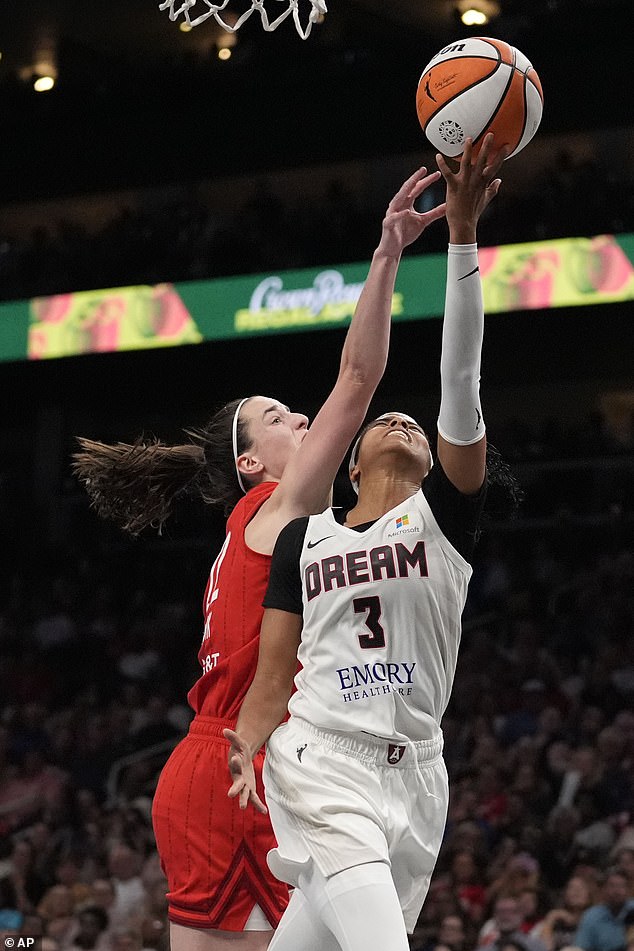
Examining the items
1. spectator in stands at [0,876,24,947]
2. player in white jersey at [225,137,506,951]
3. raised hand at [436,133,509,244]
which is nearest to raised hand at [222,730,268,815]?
player in white jersey at [225,137,506,951]

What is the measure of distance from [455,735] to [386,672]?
7.59 metres

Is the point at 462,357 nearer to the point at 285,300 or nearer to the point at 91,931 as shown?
the point at 91,931

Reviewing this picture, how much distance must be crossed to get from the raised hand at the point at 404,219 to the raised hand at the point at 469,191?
18.3 inches

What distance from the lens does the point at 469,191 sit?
3049 mm

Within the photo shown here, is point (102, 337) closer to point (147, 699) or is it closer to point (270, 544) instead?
point (147, 699)

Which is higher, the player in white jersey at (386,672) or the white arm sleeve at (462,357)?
the white arm sleeve at (462,357)

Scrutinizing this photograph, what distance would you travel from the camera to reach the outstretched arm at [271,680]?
3266 mm

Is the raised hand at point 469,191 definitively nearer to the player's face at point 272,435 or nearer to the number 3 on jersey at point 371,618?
the number 3 on jersey at point 371,618

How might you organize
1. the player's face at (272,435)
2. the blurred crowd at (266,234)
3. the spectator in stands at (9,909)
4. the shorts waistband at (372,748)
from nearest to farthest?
the shorts waistband at (372,748) < the player's face at (272,435) < the spectator in stands at (9,909) < the blurred crowd at (266,234)

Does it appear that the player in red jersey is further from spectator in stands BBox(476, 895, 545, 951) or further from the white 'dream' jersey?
spectator in stands BBox(476, 895, 545, 951)

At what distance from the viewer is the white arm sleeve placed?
3.02 m

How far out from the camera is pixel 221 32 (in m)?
15.7

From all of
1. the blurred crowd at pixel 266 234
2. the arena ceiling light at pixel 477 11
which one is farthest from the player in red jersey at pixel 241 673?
the arena ceiling light at pixel 477 11

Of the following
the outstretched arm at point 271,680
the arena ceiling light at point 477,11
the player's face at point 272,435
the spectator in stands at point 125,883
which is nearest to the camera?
the outstretched arm at point 271,680
